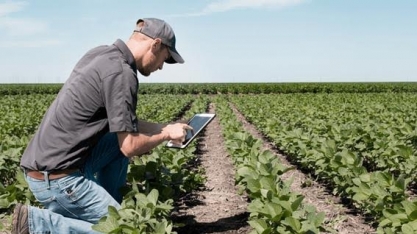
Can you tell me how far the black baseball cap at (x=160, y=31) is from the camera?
10.5 feet

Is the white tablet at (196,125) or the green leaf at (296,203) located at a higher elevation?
the white tablet at (196,125)

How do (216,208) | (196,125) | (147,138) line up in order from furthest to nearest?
(216,208), (196,125), (147,138)

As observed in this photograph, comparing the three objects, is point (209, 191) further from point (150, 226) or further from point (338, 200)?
point (150, 226)

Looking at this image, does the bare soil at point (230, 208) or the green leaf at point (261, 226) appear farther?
the bare soil at point (230, 208)

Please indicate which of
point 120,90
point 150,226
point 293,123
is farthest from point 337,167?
point 293,123

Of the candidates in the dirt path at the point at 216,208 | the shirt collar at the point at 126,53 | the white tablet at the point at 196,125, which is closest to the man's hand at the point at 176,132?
the white tablet at the point at 196,125

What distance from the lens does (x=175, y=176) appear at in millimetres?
4508

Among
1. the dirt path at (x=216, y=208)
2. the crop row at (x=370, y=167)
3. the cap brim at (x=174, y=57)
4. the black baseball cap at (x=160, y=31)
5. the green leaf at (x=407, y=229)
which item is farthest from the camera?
the dirt path at (x=216, y=208)

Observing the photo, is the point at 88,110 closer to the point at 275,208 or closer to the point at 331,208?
the point at 275,208

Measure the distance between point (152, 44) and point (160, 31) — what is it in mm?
104

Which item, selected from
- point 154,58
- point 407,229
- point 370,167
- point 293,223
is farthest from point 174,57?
point 370,167

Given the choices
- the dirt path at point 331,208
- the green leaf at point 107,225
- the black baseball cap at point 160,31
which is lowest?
the dirt path at point 331,208

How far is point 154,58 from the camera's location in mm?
3285

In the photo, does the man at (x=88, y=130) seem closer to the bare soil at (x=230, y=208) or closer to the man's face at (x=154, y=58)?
the man's face at (x=154, y=58)
